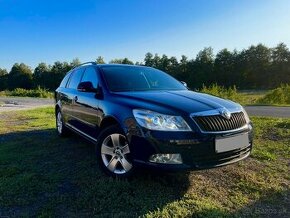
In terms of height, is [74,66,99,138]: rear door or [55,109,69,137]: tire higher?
[74,66,99,138]: rear door

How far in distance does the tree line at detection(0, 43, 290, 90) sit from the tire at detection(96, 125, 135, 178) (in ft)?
217

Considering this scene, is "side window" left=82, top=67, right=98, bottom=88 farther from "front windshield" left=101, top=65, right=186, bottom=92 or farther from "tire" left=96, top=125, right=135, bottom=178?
"tire" left=96, top=125, right=135, bottom=178

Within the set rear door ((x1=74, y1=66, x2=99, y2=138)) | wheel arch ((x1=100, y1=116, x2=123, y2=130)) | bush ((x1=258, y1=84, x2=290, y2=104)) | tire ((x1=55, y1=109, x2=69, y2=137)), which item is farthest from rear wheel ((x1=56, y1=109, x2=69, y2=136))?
bush ((x1=258, y1=84, x2=290, y2=104))

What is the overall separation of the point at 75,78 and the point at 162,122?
3457 millimetres

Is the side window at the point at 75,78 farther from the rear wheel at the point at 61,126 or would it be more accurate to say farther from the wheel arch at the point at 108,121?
the wheel arch at the point at 108,121

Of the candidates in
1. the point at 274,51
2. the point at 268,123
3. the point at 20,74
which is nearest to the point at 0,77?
the point at 20,74

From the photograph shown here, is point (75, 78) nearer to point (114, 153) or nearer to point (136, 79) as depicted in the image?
point (136, 79)

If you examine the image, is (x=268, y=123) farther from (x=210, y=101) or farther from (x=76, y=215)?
(x=76, y=215)

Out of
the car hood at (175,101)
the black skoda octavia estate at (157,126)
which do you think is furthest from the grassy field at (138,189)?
the car hood at (175,101)

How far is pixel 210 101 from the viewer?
14.0 ft

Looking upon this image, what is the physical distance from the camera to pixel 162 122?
12.3 feet

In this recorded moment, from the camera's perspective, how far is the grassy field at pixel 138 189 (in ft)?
11.6

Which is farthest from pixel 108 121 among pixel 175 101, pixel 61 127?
pixel 61 127

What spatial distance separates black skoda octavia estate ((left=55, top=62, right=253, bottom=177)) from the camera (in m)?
3.68
